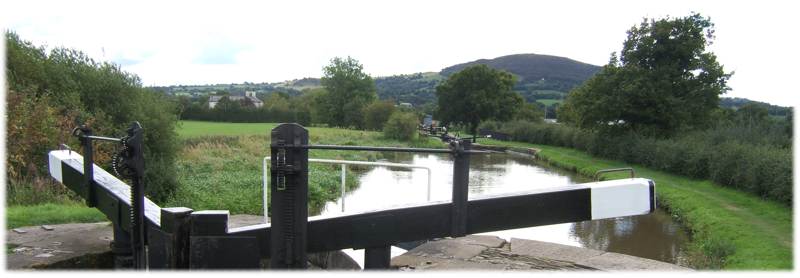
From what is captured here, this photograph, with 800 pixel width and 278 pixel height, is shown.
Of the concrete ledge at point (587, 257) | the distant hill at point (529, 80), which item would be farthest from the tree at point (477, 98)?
the concrete ledge at point (587, 257)

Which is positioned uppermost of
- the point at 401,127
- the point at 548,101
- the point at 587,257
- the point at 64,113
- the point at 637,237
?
the point at 548,101

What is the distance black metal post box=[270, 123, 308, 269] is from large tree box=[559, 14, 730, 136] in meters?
21.6

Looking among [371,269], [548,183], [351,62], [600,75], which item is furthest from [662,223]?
[351,62]

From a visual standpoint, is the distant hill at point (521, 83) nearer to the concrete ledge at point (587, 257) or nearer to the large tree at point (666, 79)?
the large tree at point (666, 79)

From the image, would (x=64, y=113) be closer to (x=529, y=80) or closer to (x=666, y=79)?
(x=666, y=79)

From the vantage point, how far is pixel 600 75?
25.3m

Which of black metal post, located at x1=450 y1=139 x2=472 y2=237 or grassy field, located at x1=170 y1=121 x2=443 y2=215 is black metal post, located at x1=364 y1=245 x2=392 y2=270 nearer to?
black metal post, located at x1=450 y1=139 x2=472 y2=237

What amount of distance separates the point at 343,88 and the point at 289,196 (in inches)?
2420

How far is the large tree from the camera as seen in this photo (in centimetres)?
2239

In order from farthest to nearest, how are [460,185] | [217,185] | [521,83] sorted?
[521,83] → [217,185] → [460,185]

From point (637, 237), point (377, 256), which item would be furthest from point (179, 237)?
point (637, 237)

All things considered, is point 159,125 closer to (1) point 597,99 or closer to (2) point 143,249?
(2) point 143,249

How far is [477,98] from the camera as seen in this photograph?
50094 mm

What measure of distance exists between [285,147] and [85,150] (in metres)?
2.10
